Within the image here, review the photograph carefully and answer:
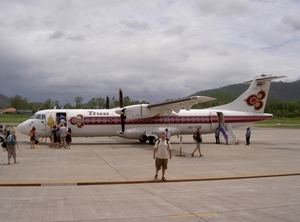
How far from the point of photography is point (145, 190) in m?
9.77

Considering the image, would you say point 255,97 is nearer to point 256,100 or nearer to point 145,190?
point 256,100

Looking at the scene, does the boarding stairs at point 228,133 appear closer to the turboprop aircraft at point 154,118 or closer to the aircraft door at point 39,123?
the turboprop aircraft at point 154,118

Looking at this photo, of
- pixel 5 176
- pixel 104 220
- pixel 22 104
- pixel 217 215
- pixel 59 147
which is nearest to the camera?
pixel 104 220

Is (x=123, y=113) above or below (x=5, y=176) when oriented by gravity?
above

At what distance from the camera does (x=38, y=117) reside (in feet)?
81.7

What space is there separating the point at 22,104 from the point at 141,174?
138 m

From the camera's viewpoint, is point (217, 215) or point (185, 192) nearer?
point (217, 215)

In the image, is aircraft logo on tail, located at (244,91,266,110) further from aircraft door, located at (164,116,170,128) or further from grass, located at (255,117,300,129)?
grass, located at (255,117,300,129)

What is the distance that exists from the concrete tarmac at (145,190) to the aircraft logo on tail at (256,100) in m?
12.3

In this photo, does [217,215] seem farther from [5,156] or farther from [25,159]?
[5,156]

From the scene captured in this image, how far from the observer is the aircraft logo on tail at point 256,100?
28.0 m

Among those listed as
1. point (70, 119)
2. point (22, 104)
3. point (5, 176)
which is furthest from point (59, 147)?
point (22, 104)

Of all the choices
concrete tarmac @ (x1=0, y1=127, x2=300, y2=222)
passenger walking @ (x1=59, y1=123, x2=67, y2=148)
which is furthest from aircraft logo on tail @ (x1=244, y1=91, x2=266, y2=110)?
passenger walking @ (x1=59, y1=123, x2=67, y2=148)

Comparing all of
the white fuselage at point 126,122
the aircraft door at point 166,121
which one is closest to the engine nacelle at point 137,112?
the white fuselage at point 126,122
